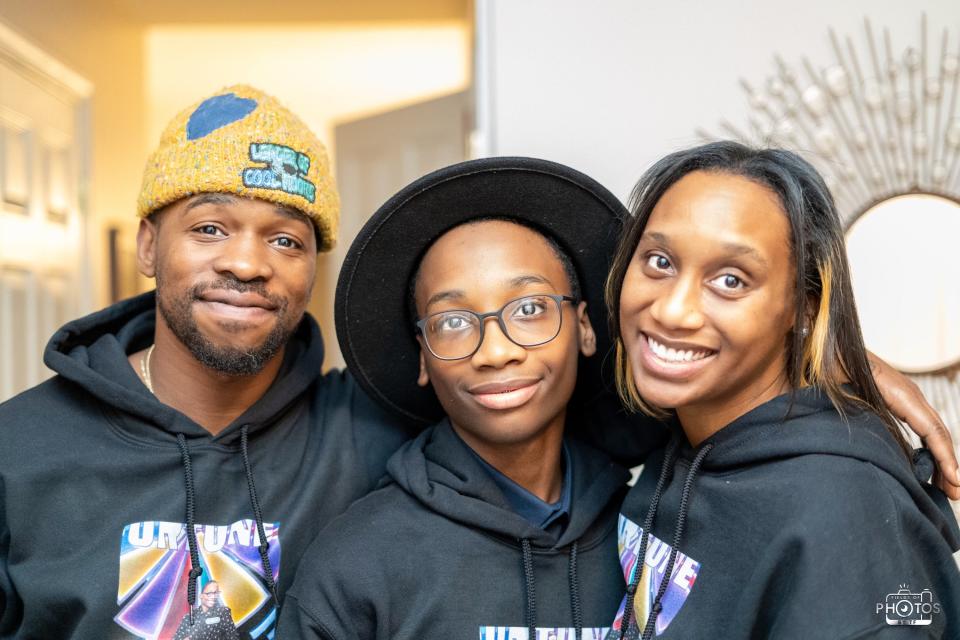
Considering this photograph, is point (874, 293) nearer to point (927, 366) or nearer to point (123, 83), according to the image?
point (927, 366)

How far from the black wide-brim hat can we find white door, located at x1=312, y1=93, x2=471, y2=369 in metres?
1.99

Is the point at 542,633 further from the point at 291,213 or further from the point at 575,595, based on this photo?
the point at 291,213

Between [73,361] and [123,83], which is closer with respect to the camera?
[73,361]

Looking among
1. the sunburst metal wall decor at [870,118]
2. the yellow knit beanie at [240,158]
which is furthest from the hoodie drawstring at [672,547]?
the sunburst metal wall decor at [870,118]

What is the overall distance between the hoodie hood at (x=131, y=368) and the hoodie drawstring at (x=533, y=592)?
1.80 ft

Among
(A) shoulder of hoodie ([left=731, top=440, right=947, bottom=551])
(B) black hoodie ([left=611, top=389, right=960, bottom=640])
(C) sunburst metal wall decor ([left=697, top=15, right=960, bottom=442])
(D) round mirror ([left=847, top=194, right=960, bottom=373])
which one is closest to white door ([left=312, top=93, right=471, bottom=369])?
(C) sunburst metal wall decor ([left=697, top=15, right=960, bottom=442])

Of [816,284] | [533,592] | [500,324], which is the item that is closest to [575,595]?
[533,592]

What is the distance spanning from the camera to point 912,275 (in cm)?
199

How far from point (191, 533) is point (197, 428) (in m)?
0.20

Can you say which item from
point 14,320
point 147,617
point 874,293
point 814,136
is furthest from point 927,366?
point 14,320

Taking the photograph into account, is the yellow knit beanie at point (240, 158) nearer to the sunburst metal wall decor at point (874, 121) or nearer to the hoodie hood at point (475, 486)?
the hoodie hood at point (475, 486)

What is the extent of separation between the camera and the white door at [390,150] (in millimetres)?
3695

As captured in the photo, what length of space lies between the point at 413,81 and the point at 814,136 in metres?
3.64

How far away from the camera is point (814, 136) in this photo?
2062mm
